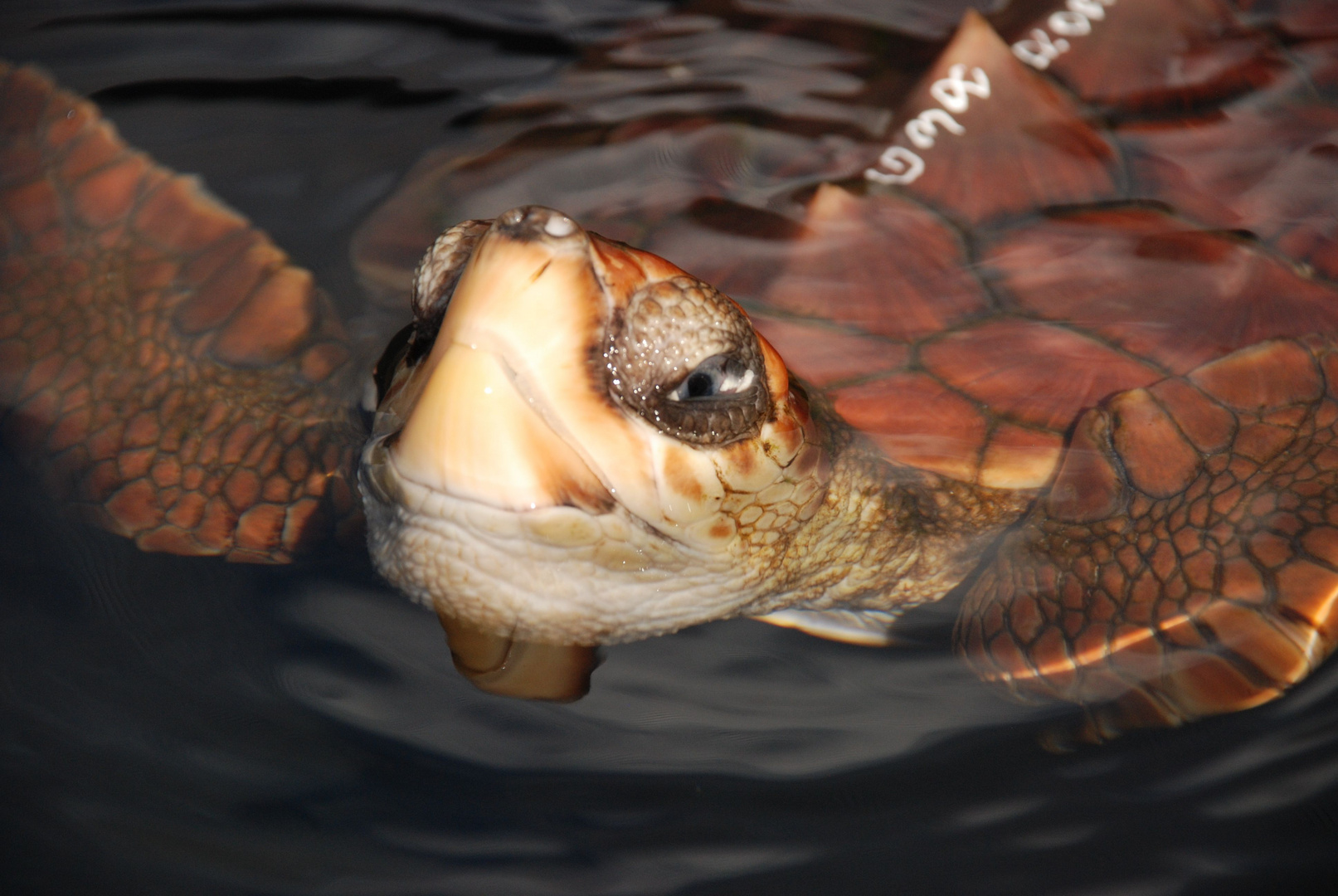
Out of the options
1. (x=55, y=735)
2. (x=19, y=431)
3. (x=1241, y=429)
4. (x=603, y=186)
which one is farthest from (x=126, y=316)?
(x=1241, y=429)

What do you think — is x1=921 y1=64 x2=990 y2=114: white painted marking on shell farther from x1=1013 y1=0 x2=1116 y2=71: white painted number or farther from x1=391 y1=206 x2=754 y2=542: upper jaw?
x1=391 y1=206 x2=754 y2=542: upper jaw

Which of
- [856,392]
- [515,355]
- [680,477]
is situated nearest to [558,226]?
[515,355]

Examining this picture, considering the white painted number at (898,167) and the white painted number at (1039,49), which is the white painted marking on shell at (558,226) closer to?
the white painted number at (898,167)

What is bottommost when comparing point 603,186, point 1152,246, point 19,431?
point 19,431

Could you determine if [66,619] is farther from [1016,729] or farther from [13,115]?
[1016,729]

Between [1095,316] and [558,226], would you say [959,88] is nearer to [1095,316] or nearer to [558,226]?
[1095,316]

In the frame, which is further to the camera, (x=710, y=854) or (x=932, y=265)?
(x=932, y=265)

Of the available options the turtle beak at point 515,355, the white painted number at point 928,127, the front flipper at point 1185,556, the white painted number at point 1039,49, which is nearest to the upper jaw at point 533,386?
the turtle beak at point 515,355
